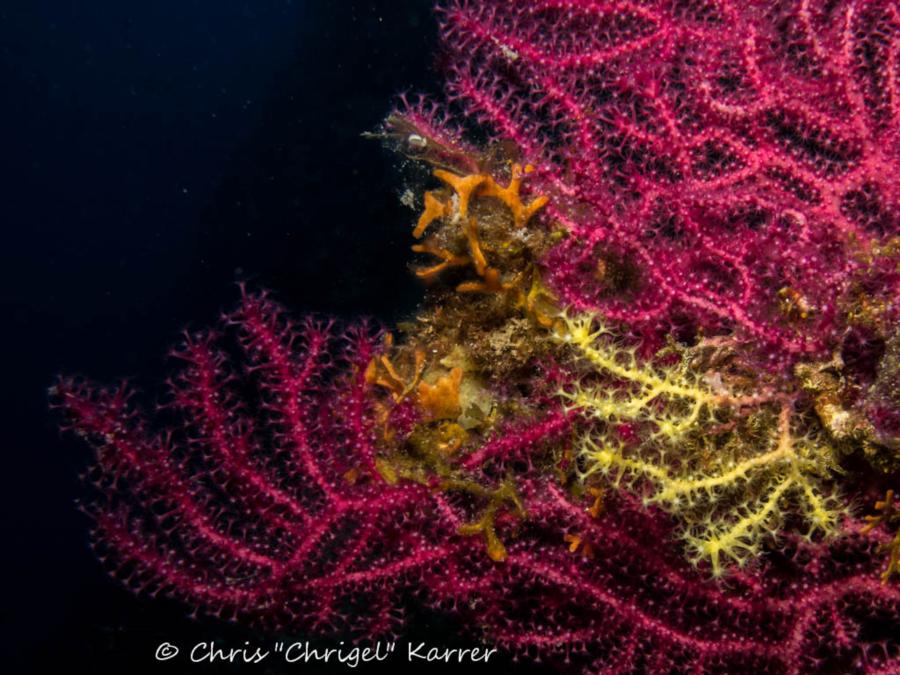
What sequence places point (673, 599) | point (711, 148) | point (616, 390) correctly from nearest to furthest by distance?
point (616, 390), point (673, 599), point (711, 148)

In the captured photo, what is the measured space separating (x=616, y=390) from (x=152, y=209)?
446 cm

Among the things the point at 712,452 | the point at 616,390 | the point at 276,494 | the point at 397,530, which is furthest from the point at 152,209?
the point at 712,452

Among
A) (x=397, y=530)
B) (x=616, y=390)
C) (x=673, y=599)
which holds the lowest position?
(x=397, y=530)

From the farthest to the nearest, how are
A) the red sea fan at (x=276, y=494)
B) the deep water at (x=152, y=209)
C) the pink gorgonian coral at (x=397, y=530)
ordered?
1. the deep water at (x=152, y=209)
2. the red sea fan at (x=276, y=494)
3. the pink gorgonian coral at (x=397, y=530)

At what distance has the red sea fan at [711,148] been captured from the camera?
2.05 metres

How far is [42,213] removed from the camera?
18.3ft

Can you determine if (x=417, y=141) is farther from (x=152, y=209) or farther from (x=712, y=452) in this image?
(x=152, y=209)

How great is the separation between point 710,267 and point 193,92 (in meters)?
4.68

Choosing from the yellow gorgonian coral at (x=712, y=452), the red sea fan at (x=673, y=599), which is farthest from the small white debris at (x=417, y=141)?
the red sea fan at (x=673, y=599)

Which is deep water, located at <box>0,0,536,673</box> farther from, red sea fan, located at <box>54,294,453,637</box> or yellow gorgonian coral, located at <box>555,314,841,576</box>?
yellow gorgonian coral, located at <box>555,314,841,576</box>

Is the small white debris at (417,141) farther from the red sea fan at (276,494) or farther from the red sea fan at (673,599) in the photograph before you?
the red sea fan at (673,599)

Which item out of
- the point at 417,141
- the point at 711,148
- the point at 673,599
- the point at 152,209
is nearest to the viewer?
the point at 673,599

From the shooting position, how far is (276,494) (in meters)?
2.45

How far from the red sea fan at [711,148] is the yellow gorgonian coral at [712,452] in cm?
23
